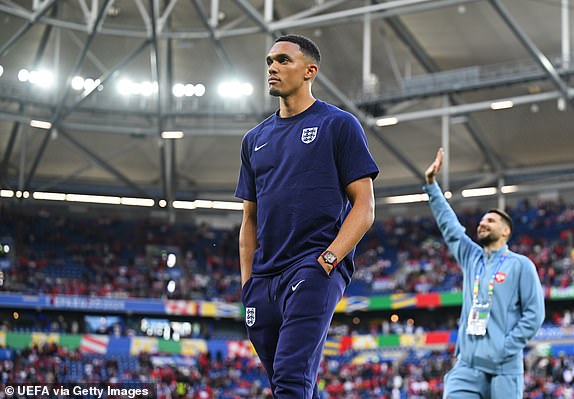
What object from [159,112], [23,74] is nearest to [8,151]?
[23,74]

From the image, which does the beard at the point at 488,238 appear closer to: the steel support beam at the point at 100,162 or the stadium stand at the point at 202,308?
the stadium stand at the point at 202,308

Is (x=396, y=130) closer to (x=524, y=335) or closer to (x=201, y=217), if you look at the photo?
(x=201, y=217)

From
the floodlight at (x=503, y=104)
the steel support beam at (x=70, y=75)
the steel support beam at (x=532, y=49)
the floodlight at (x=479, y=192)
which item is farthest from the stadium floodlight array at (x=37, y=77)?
the floodlight at (x=479, y=192)

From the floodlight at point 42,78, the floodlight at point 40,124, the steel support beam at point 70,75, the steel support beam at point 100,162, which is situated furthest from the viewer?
the steel support beam at point 100,162

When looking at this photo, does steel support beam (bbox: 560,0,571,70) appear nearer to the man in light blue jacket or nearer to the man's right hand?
the man's right hand

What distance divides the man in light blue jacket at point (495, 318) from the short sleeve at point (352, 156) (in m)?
2.28

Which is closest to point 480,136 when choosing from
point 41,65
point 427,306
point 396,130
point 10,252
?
point 396,130

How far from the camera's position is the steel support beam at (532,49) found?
22969mm

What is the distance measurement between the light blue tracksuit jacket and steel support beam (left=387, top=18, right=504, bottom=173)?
23.0m

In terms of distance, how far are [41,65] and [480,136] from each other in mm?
15465

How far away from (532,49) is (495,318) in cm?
1881

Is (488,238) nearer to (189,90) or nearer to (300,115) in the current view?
(300,115)

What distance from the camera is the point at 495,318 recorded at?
6.08 meters

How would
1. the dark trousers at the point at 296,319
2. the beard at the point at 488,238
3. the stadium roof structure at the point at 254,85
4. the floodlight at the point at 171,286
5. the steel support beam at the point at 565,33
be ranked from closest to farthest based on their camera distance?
the dark trousers at the point at 296,319
the beard at the point at 488,238
the steel support beam at the point at 565,33
the stadium roof structure at the point at 254,85
the floodlight at the point at 171,286
